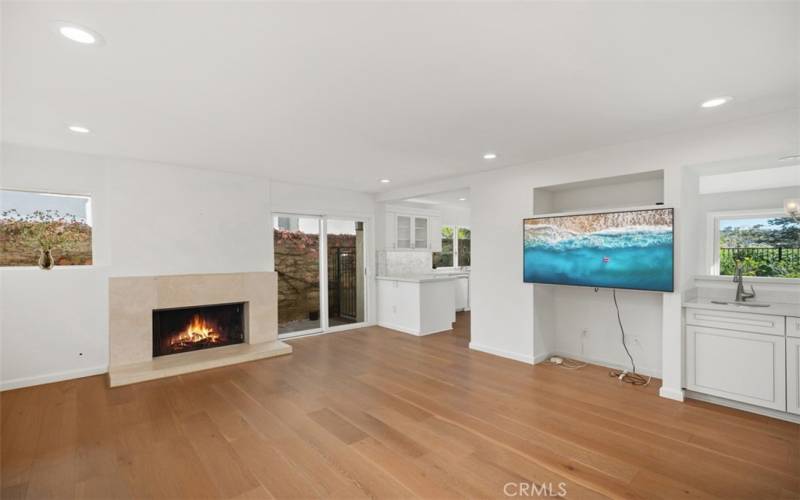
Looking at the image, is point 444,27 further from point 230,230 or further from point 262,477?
point 230,230

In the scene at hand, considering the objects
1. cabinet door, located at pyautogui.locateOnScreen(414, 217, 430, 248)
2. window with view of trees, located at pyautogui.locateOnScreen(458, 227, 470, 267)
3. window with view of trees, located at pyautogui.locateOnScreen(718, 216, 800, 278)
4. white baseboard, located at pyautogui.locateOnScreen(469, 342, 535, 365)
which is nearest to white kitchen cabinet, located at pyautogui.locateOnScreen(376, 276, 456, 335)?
white baseboard, located at pyautogui.locateOnScreen(469, 342, 535, 365)

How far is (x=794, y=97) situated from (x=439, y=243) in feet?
19.9

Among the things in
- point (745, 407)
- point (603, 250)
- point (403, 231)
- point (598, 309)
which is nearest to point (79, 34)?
point (603, 250)

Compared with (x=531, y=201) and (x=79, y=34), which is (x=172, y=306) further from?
(x=531, y=201)

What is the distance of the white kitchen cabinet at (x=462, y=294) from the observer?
8203 mm

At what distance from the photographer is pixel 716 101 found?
2686 mm

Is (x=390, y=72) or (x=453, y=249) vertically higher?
(x=390, y=72)

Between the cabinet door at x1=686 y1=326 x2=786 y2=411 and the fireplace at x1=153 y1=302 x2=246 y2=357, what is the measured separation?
5.41 meters

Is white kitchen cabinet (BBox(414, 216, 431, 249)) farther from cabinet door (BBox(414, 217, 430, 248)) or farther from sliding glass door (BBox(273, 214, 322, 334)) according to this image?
sliding glass door (BBox(273, 214, 322, 334))

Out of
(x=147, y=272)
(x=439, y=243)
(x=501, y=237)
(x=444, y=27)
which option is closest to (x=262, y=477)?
(x=444, y=27)

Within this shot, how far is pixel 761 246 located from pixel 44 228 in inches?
295

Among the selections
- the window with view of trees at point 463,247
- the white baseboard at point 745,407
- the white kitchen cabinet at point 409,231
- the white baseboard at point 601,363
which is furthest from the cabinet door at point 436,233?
the white baseboard at point 745,407

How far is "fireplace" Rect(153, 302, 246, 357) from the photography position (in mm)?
4785

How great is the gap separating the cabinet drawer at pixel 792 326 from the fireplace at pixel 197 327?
5924 millimetres
